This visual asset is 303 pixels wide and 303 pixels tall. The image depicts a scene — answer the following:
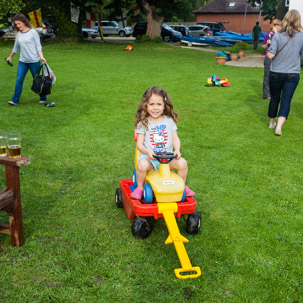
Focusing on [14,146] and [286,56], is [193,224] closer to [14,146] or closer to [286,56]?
[14,146]

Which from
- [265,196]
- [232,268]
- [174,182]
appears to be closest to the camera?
[232,268]

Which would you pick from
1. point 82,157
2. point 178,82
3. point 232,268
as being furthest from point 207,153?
point 178,82

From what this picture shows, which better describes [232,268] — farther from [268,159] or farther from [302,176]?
[268,159]

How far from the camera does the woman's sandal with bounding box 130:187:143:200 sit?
3.50m

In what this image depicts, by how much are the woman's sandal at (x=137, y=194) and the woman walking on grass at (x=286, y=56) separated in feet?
13.7

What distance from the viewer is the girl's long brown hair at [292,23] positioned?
632cm

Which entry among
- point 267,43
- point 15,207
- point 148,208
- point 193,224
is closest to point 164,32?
point 267,43

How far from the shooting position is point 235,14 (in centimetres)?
5841

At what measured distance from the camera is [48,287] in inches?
109

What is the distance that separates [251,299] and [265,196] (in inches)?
74.5

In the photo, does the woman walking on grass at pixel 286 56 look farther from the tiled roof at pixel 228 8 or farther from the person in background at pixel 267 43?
the tiled roof at pixel 228 8

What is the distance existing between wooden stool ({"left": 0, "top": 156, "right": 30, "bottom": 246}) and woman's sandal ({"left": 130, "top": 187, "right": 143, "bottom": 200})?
3.30 feet

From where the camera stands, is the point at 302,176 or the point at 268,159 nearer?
the point at 302,176

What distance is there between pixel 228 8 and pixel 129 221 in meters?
61.3
